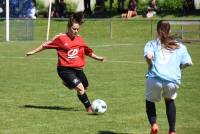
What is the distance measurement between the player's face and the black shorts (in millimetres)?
623

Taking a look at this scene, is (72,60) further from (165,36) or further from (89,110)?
(165,36)

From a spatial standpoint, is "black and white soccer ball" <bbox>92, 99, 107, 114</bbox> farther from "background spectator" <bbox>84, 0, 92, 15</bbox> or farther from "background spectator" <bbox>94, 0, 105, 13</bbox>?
"background spectator" <bbox>94, 0, 105, 13</bbox>

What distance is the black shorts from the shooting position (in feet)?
38.0

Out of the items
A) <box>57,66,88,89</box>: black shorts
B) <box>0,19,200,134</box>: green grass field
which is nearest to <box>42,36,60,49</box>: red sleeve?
<box>57,66,88,89</box>: black shorts

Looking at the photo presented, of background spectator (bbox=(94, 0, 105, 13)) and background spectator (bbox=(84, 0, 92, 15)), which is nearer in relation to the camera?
background spectator (bbox=(84, 0, 92, 15))

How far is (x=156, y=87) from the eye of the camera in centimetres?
890

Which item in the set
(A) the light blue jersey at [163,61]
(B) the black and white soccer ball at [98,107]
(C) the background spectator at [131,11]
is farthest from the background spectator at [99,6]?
(A) the light blue jersey at [163,61]

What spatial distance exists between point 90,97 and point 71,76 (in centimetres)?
211

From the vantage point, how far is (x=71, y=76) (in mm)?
11609

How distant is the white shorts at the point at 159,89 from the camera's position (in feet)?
29.0

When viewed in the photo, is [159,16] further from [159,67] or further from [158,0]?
[159,67]

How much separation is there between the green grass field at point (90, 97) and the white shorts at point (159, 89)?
34.4 inches

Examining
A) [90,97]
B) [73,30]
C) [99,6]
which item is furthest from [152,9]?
[73,30]

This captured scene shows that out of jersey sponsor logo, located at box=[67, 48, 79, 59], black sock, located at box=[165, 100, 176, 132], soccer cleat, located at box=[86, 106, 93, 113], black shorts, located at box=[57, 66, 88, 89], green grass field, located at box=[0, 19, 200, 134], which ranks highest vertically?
jersey sponsor logo, located at box=[67, 48, 79, 59]
